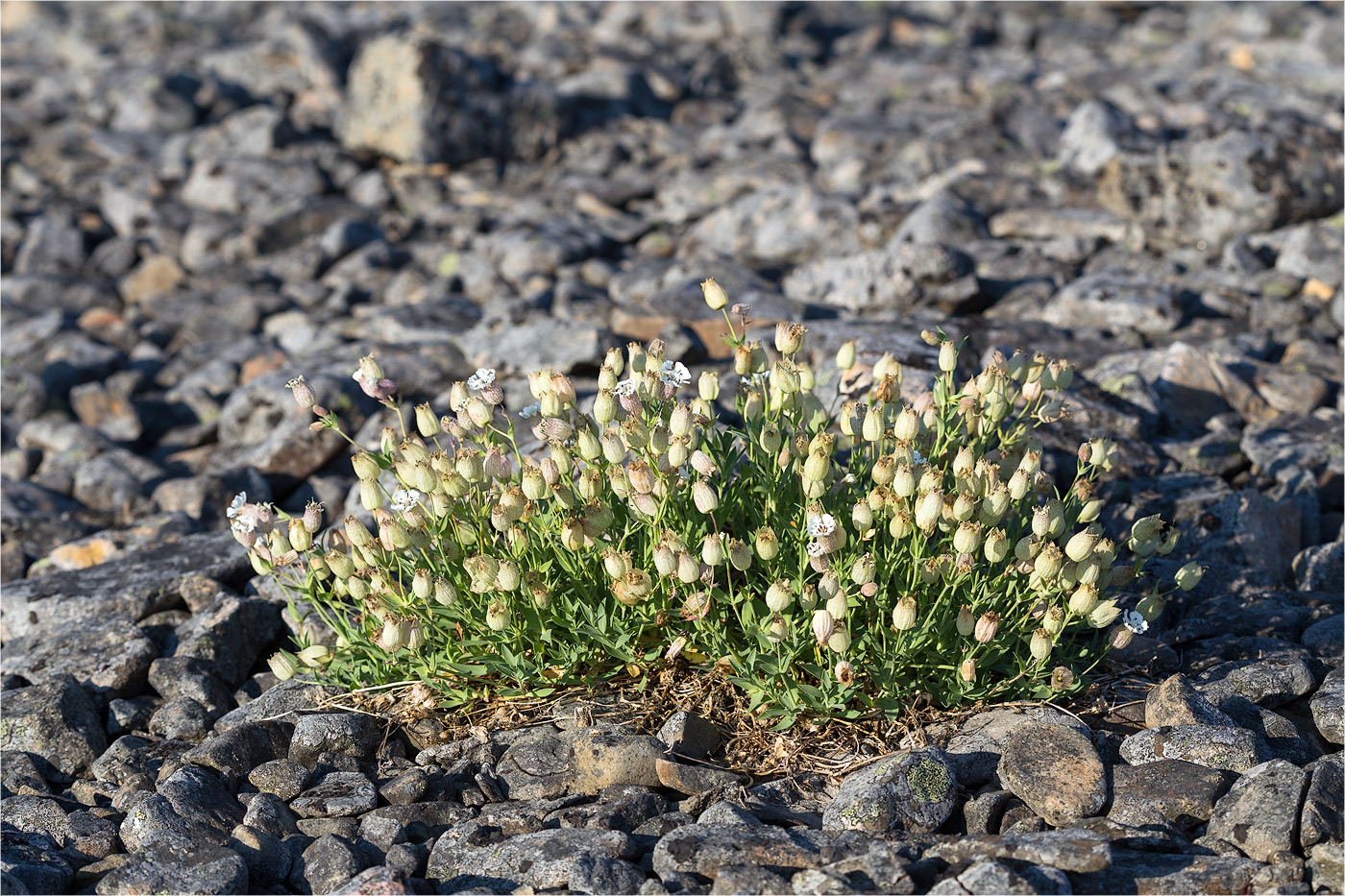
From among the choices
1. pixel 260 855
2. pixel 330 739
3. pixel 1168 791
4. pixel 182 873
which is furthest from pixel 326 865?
pixel 1168 791

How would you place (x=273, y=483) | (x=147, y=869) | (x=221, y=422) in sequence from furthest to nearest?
(x=221, y=422), (x=273, y=483), (x=147, y=869)

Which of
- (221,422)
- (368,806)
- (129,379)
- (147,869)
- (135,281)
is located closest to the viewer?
(147,869)

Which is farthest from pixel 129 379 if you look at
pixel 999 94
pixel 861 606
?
pixel 999 94

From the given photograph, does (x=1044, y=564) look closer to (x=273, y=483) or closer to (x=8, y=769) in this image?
(x=8, y=769)

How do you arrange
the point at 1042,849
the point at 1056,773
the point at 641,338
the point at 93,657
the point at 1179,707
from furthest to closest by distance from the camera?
the point at 641,338 → the point at 93,657 → the point at 1179,707 → the point at 1056,773 → the point at 1042,849

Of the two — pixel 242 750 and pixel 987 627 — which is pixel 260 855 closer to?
pixel 242 750

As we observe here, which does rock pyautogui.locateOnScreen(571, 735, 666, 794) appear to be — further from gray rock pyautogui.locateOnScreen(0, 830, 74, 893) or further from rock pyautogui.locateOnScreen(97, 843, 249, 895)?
gray rock pyautogui.locateOnScreen(0, 830, 74, 893)

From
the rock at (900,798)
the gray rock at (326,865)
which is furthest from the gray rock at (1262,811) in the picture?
the gray rock at (326,865)
